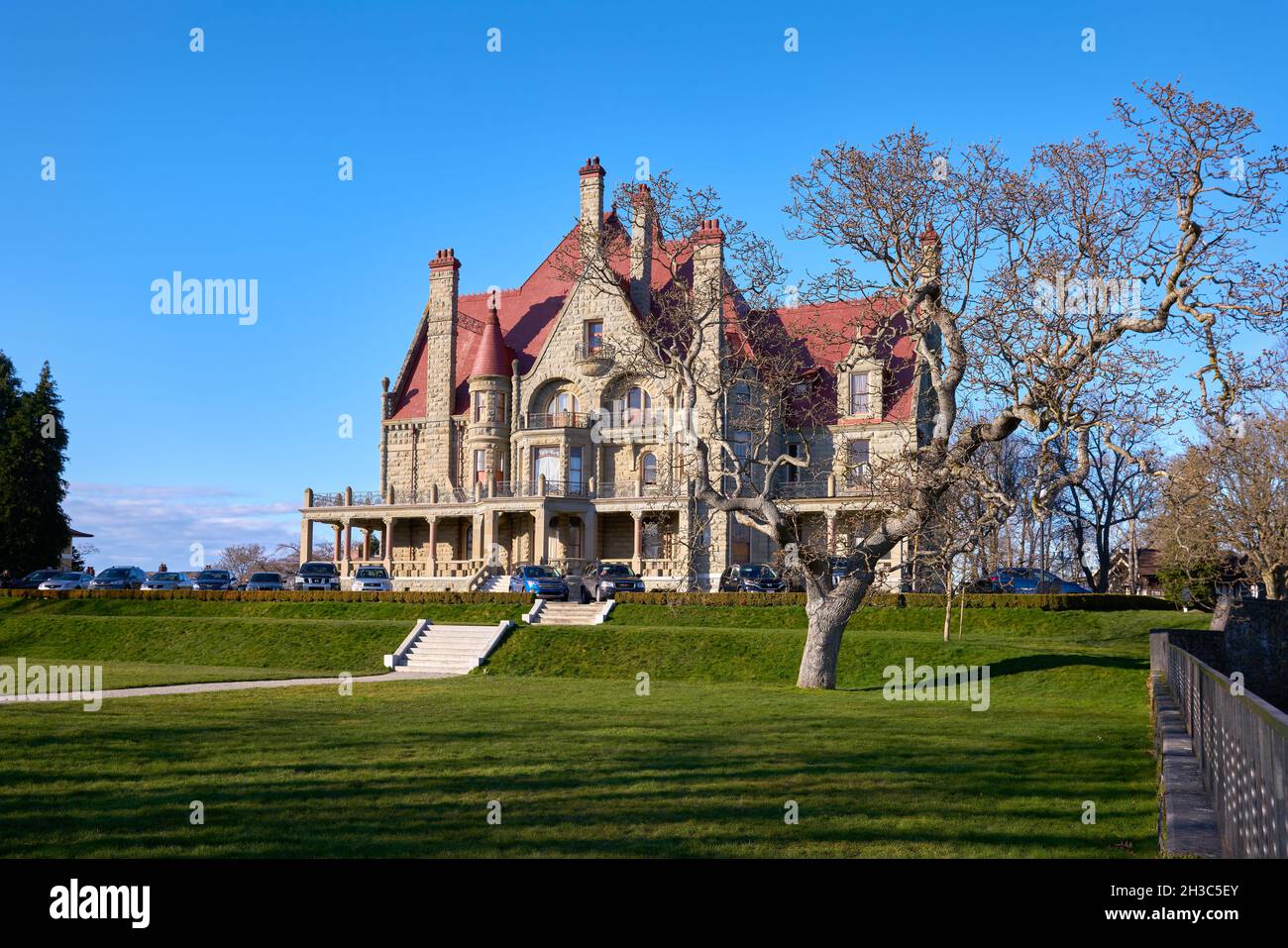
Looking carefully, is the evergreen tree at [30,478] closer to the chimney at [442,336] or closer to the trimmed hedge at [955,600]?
the chimney at [442,336]

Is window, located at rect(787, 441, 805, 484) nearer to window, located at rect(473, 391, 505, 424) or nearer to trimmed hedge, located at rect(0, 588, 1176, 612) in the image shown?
window, located at rect(473, 391, 505, 424)

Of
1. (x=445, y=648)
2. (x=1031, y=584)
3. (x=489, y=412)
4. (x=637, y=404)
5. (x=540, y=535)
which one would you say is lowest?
(x=445, y=648)

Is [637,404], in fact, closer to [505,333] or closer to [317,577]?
[505,333]

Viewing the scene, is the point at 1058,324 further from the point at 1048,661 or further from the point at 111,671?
the point at 111,671

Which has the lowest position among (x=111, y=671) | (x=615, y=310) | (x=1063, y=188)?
(x=111, y=671)

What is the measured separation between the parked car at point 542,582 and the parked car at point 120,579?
856 inches

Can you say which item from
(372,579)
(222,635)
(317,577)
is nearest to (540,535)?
(372,579)

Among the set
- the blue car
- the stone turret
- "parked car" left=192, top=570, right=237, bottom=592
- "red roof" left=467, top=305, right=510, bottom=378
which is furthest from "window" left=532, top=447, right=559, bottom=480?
the blue car

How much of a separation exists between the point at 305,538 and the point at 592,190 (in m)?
23.6

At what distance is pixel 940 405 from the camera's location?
24312mm

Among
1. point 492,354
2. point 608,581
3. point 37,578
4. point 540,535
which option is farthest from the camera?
point 492,354

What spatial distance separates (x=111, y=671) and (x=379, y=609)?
507 inches

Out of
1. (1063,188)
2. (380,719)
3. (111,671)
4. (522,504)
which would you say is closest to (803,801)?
(380,719)

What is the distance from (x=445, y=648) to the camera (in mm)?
34750
